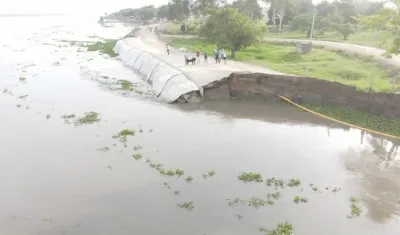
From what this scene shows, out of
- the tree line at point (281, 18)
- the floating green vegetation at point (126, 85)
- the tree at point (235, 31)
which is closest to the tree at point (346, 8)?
the tree line at point (281, 18)

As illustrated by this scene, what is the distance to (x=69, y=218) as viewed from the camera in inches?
495

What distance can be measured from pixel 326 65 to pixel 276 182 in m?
22.7

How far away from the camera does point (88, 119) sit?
899 inches

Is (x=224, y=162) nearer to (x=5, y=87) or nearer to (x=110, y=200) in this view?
(x=110, y=200)

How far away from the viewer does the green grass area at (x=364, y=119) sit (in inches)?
840

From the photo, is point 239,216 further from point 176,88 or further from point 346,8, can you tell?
point 346,8

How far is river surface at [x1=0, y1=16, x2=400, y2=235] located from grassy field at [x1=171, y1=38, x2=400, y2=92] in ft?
24.0

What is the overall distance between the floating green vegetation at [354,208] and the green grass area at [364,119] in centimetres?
846

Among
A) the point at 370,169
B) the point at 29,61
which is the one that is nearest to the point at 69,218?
the point at 370,169

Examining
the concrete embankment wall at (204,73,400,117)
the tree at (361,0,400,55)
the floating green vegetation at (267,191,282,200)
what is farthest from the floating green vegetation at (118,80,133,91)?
the floating green vegetation at (267,191,282,200)

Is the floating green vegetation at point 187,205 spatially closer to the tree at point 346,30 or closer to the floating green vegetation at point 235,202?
the floating green vegetation at point 235,202

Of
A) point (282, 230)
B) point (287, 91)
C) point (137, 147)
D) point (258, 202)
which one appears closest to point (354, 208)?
point (282, 230)

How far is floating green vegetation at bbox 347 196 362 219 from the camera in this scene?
1324cm

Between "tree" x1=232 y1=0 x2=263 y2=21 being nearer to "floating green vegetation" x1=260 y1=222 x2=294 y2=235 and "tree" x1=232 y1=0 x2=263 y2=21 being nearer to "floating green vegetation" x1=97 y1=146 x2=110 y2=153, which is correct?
"floating green vegetation" x1=97 y1=146 x2=110 y2=153
